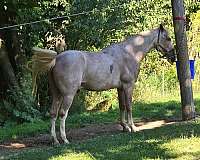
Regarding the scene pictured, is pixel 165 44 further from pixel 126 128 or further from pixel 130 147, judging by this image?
pixel 130 147

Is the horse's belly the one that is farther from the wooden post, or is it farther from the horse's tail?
the wooden post

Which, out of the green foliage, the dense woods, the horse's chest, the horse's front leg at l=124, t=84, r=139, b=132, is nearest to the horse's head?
the horse's chest

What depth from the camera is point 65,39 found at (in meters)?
16.4

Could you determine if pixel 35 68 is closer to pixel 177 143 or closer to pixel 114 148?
pixel 114 148

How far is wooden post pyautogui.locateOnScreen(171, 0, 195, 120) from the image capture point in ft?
34.8

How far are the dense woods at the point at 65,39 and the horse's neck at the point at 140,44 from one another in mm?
3321

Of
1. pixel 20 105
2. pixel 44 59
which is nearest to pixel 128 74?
pixel 44 59

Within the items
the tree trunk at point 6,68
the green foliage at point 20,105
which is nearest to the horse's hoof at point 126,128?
the green foliage at point 20,105

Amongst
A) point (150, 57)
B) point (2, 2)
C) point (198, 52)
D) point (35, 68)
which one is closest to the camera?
point (35, 68)

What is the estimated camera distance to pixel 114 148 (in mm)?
7473

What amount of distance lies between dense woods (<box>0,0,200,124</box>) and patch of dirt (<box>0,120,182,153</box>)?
8.60 feet

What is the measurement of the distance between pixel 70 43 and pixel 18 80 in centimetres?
260

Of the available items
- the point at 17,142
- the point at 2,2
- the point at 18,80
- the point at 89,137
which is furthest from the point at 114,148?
the point at 18,80

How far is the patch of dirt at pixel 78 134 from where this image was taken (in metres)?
9.31
